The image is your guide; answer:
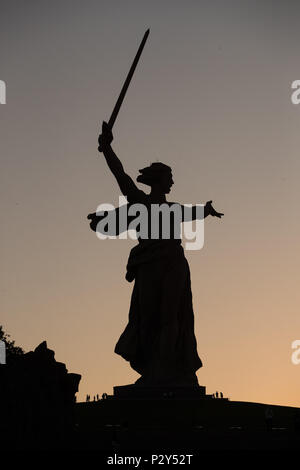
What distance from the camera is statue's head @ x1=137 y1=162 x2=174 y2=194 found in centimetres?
2650

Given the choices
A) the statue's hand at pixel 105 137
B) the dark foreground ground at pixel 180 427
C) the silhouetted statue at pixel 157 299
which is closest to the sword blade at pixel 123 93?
the statue's hand at pixel 105 137

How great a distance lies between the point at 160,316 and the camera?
26.2 meters

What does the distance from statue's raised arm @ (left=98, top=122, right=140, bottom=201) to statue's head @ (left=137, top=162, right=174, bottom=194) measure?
0.31 metres

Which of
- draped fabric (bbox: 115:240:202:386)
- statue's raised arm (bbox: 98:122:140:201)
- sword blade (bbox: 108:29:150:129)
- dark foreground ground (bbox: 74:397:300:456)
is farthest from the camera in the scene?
statue's raised arm (bbox: 98:122:140:201)

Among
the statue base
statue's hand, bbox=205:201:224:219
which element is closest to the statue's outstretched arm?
statue's hand, bbox=205:201:224:219

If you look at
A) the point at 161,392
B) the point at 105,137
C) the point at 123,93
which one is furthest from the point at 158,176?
the point at 161,392

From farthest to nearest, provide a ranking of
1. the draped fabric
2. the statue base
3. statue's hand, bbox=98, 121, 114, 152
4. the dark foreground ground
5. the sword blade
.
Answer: statue's hand, bbox=98, 121, 114, 152 → the sword blade → the draped fabric → the statue base → the dark foreground ground

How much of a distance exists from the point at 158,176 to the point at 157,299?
2711mm

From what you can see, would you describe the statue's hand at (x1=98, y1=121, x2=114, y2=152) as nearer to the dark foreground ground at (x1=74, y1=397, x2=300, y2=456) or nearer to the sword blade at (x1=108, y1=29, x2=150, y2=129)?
the sword blade at (x1=108, y1=29, x2=150, y2=129)

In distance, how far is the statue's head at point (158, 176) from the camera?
2650 cm

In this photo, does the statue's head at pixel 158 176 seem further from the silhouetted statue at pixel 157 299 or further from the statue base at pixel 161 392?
the statue base at pixel 161 392
